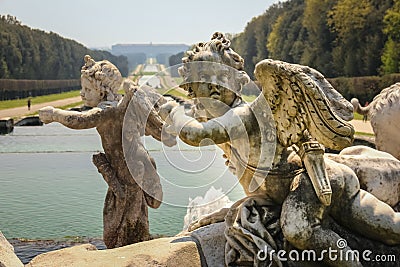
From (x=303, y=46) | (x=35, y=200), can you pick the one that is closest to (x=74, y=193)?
(x=35, y=200)

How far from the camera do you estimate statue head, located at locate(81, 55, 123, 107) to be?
17.4ft

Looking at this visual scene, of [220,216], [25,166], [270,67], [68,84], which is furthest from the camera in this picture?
[68,84]

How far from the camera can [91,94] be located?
210 inches

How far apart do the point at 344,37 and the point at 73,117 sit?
120ft

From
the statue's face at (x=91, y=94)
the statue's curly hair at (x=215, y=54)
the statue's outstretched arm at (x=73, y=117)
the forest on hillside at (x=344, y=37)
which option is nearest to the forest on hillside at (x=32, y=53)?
the forest on hillside at (x=344, y=37)

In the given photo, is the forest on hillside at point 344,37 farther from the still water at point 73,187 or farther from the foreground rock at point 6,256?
the foreground rock at point 6,256

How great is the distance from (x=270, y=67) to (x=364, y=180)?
2.85 ft

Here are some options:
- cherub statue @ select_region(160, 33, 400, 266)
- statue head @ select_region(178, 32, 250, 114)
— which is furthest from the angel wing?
statue head @ select_region(178, 32, 250, 114)

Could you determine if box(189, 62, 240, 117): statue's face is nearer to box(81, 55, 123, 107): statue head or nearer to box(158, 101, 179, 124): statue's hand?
box(158, 101, 179, 124): statue's hand

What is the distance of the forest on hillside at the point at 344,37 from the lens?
3416cm

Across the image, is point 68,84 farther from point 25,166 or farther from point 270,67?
point 270,67

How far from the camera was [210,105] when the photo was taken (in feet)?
10.0

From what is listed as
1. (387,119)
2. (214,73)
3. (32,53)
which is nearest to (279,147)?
(214,73)

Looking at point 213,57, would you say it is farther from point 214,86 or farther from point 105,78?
point 105,78
